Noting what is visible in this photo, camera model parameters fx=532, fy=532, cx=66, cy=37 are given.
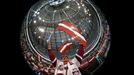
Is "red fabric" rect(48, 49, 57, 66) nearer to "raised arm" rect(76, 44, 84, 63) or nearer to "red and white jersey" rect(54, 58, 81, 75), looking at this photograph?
"red and white jersey" rect(54, 58, 81, 75)

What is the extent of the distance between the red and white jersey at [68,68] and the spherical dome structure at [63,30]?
117mm

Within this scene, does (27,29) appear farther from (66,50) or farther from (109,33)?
(109,33)

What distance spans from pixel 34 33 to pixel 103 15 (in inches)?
29.3

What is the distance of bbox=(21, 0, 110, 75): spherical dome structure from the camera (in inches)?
200

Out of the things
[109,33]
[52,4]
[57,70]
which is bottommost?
[57,70]

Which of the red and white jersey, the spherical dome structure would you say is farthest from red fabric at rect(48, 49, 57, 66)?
the spherical dome structure

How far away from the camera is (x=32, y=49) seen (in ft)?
16.9

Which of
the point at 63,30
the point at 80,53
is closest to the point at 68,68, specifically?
the point at 80,53

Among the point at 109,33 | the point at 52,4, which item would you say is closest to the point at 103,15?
the point at 109,33

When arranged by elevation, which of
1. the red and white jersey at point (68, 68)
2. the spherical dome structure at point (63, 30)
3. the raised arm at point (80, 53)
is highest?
the spherical dome structure at point (63, 30)

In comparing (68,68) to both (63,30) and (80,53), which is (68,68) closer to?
(80,53)

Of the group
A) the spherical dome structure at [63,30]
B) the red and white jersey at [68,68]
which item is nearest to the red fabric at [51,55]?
the red and white jersey at [68,68]

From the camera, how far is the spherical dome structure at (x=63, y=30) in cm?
509

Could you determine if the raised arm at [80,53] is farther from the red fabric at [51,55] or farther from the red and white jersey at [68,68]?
the red fabric at [51,55]
